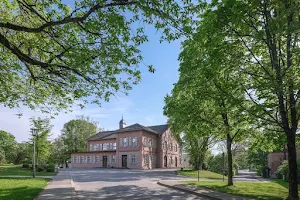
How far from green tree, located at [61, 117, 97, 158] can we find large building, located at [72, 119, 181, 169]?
41.5 ft

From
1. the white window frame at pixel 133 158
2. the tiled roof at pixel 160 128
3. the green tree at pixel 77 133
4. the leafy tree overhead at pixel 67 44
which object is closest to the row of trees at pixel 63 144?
the green tree at pixel 77 133

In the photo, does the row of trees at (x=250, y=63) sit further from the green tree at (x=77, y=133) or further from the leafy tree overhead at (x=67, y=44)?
the green tree at (x=77, y=133)

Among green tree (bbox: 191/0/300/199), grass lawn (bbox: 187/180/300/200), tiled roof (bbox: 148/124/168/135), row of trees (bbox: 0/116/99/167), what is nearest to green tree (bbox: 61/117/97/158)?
row of trees (bbox: 0/116/99/167)

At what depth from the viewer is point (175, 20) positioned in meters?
8.18

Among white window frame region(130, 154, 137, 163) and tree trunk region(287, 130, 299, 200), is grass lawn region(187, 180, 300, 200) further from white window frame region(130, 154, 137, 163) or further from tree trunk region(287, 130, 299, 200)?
white window frame region(130, 154, 137, 163)

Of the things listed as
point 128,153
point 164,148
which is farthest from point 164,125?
point 128,153

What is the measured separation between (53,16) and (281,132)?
12.5 m

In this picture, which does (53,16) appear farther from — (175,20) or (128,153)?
(128,153)

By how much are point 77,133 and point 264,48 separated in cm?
6727

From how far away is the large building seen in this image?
161 feet

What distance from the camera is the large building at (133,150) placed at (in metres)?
49.0

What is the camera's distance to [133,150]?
49125 mm

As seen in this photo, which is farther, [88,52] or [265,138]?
[265,138]

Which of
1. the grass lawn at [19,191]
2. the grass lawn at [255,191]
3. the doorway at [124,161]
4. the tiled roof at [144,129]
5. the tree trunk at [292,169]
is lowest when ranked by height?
the doorway at [124,161]
